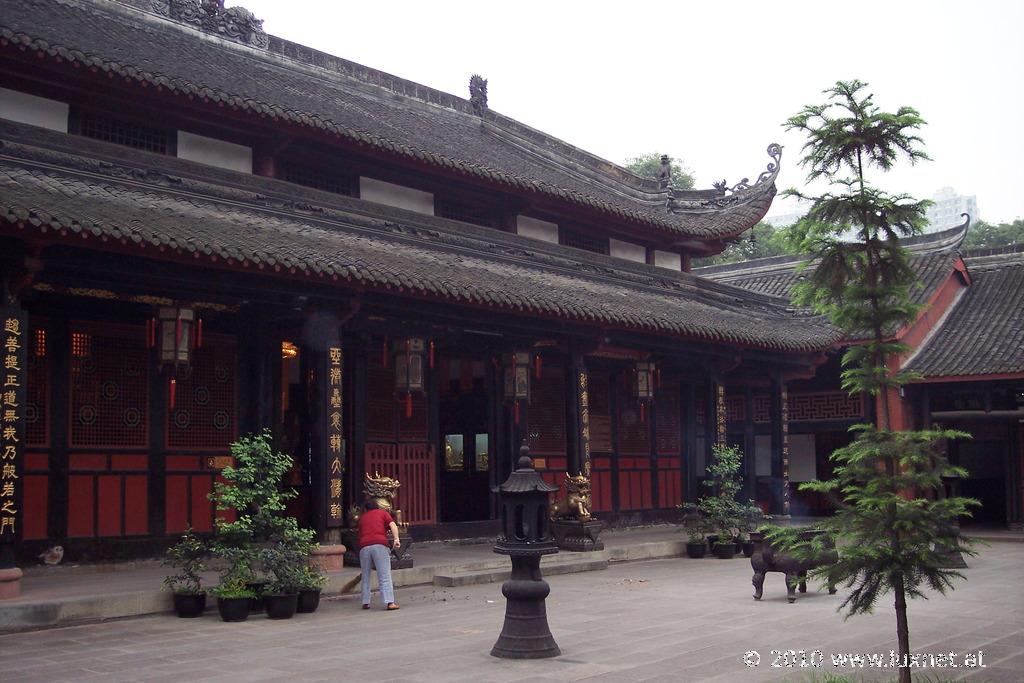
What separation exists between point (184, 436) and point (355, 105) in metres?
6.87

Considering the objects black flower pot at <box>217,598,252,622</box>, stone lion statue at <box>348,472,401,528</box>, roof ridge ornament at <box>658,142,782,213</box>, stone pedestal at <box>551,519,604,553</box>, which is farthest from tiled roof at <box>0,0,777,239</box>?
black flower pot at <box>217,598,252,622</box>

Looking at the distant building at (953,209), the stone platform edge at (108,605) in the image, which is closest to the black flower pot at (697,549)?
the stone platform edge at (108,605)

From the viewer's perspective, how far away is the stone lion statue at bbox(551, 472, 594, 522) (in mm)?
14617

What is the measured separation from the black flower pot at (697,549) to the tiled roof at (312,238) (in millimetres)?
3277

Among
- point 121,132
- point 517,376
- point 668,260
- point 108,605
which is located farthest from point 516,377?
point 108,605

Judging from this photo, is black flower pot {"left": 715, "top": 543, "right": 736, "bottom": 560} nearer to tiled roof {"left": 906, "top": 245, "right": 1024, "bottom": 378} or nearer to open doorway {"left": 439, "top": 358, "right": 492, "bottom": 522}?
open doorway {"left": 439, "top": 358, "right": 492, "bottom": 522}

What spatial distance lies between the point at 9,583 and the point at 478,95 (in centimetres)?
1366

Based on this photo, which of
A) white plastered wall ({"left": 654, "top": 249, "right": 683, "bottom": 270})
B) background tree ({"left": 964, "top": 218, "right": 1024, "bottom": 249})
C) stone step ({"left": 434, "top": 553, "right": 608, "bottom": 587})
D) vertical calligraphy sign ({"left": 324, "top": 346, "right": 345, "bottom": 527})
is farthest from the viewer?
background tree ({"left": 964, "top": 218, "right": 1024, "bottom": 249})

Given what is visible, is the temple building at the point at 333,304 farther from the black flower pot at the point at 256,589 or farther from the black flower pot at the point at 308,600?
the black flower pot at the point at 256,589

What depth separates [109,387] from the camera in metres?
11.7

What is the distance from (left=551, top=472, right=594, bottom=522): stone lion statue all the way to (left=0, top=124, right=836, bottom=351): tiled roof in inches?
93.1

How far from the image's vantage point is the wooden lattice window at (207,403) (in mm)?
12234

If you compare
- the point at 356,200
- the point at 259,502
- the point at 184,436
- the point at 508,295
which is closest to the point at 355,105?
the point at 356,200

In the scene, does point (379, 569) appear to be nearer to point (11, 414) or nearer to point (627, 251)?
point (11, 414)
